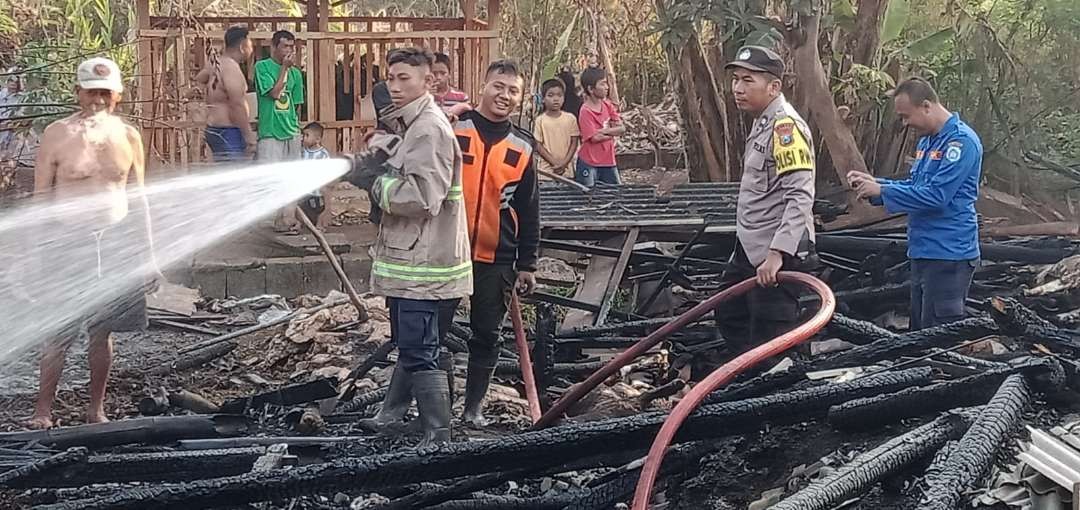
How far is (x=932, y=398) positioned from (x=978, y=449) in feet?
2.21

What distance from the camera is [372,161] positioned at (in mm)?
5449

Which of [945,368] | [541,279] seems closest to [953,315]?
[945,368]

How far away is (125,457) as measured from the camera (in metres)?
4.79

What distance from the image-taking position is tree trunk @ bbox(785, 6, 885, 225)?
10.4 m

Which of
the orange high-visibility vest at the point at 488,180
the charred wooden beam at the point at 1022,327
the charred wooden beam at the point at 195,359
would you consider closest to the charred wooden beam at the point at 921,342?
the charred wooden beam at the point at 1022,327

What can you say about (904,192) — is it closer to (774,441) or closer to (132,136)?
(774,441)

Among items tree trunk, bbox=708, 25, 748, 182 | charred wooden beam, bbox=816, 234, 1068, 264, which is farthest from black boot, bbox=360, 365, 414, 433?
tree trunk, bbox=708, 25, 748, 182

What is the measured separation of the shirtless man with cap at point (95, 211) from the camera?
6531 millimetres

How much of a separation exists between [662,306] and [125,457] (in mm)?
5459

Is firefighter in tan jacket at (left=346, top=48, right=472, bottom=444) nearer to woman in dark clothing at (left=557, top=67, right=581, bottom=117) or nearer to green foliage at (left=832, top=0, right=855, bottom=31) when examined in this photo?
green foliage at (left=832, top=0, right=855, bottom=31)

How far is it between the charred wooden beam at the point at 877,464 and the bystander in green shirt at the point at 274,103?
820 cm

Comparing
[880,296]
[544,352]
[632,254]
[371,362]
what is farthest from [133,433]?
[880,296]

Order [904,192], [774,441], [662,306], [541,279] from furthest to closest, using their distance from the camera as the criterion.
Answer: [541,279] → [662,306] → [904,192] → [774,441]

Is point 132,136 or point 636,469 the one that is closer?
A: point 636,469
